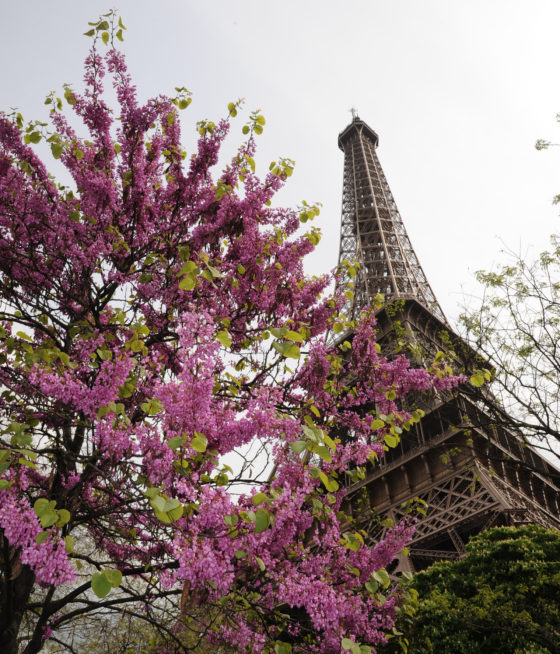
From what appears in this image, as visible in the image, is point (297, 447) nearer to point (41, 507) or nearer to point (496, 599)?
point (41, 507)

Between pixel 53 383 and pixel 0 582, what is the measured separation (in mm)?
2918

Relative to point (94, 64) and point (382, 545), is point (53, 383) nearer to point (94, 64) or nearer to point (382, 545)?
point (94, 64)

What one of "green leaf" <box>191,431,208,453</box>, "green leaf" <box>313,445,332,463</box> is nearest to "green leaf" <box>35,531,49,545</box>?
"green leaf" <box>191,431,208,453</box>

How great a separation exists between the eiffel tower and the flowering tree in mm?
1558

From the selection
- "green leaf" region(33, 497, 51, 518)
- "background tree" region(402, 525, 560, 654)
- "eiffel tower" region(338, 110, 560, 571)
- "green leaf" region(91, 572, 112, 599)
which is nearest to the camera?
"green leaf" region(91, 572, 112, 599)

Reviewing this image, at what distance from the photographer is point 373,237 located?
46656 mm

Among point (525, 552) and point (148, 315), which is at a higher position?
point (148, 315)

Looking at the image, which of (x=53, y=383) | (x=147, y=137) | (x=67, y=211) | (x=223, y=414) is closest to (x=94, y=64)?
(x=147, y=137)

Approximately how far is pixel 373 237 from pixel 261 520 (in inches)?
1815

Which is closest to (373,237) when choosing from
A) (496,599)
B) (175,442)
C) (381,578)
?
(496,599)

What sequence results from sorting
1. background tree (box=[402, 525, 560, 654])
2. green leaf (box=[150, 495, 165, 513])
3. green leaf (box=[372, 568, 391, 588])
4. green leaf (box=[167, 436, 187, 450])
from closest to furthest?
green leaf (box=[150, 495, 165, 513]), green leaf (box=[167, 436, 187, 450]), green leaf (box=[372, 568, 391, 588]), background tree (box=[402, 525, 560, 654])

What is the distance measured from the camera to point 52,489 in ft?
15.8

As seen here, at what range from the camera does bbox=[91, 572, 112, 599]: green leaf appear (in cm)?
240

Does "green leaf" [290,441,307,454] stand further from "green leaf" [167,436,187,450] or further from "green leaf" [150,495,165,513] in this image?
"green leaf" [150,495,165,513]
